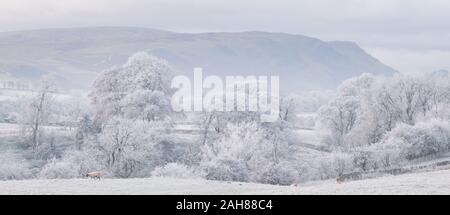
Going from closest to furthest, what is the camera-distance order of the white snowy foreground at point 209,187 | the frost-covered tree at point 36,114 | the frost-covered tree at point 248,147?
the white snowy foreground at point 209,187 < the frost-covered tree at point 248,147 < the frost-covered tree at point 36,114

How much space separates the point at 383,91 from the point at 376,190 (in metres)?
73.2

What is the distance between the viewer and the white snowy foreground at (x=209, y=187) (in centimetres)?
3025

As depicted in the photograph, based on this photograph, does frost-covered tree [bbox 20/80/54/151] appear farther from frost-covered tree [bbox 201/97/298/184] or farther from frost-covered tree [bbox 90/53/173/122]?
frost-covered tree [bbox 201/97/298/184]

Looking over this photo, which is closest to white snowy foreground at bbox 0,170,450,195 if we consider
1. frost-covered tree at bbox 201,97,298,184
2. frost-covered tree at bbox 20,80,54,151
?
frost-covered tree at bbox 201,97,298,184

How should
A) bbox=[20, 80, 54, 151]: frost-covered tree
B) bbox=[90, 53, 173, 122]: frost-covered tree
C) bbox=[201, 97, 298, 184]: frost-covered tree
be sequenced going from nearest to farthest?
bbox=[201, 97, 298, 184]: frost-covered tree < bbox=[90, 53, 173, 122]: frost-covered tree < bbox=[20, 80, 54, 151]: frost-covered tree

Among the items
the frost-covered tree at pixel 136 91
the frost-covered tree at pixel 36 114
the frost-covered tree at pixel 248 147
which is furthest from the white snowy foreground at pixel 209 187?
the frost-covered tree at pixel 36 114

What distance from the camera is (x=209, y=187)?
119ft

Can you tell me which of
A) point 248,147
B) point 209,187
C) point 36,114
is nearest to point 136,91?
point 36,114

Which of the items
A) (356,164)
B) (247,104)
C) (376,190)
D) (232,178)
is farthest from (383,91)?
(376,190)

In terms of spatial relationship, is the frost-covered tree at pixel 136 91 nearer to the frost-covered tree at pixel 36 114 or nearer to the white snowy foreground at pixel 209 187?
the frost-covered tree at pixel 36 114

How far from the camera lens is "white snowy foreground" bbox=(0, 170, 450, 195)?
30.2 metres

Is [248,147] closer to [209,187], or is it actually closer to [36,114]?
[209,187]
